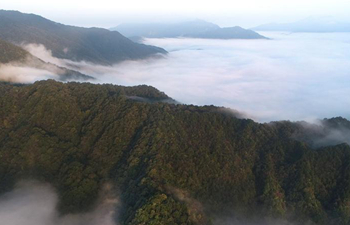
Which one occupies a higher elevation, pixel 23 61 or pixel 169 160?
pixel 23 61

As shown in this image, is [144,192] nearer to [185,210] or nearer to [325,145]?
[185,210]

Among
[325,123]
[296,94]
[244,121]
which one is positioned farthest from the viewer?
[296,94]

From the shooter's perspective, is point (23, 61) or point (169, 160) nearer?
point (169, 160)

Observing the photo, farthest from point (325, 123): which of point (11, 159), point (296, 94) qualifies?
point (296, 94)

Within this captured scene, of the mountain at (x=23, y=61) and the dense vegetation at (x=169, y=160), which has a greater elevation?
the mountain at (x=23, y=61)

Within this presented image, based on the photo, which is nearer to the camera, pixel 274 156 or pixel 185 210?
pixel 185 210
